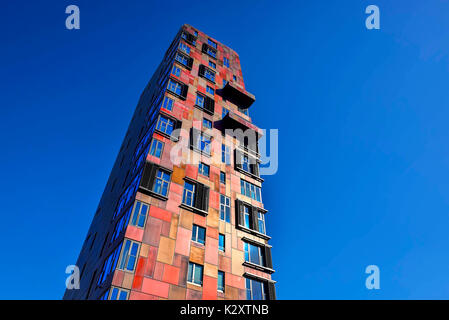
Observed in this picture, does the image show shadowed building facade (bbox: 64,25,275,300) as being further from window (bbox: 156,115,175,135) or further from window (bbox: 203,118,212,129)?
window (bbox: 203,118,212,129)

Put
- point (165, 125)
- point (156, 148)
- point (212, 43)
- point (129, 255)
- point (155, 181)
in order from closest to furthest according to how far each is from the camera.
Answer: point (129, 255) → point (155, 181) → point (156, 148) → point (165, 125) → point (212, 43)

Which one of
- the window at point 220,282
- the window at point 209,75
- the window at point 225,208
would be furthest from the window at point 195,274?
the window at point 209,75

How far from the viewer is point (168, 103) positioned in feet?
117

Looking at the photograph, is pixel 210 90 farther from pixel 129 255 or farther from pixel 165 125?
pixel 129 255

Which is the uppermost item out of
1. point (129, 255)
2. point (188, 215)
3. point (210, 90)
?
point (210, 90)

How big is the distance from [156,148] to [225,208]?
9.96m

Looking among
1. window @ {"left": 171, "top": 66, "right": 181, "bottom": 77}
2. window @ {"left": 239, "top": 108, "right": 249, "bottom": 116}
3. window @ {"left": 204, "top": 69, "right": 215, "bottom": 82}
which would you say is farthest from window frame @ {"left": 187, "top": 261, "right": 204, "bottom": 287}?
window @ {"left": 204, "top": 69, "right": 215, "bottom": 82}

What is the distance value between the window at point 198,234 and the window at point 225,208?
11.0ft

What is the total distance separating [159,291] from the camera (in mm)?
21531

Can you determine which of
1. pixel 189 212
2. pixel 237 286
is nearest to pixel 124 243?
pixel 189 212

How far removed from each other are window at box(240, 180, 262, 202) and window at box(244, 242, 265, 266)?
6.50 m

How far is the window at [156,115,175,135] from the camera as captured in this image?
106ft

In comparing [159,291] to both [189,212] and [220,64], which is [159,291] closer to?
[189,212]

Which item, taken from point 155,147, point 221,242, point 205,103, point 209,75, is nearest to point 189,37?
point 209,75
